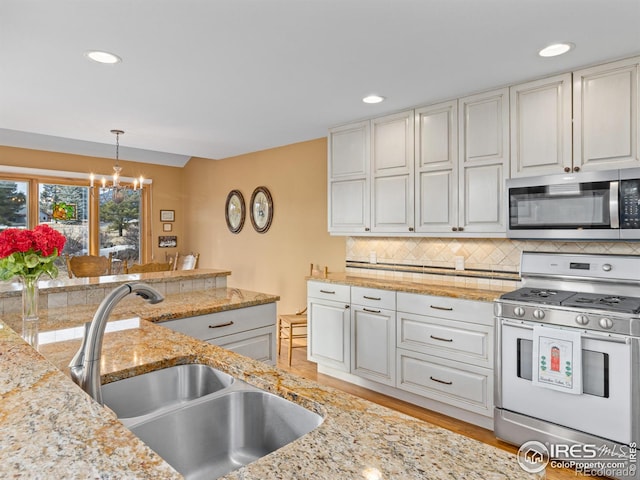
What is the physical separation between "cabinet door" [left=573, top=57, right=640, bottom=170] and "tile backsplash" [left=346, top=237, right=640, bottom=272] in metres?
0.56

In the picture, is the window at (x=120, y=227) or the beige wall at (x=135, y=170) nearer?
the beige wall at (x=135, y=170)

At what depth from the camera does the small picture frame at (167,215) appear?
22.5ft

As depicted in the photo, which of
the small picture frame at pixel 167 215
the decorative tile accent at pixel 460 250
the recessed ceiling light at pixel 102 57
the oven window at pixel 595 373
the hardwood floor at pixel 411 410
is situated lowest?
the hardwood floor at pixel 411 410

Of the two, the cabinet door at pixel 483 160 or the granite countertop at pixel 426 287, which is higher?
the cabinet door at pixel 483 160

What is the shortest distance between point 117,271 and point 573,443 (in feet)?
19.6

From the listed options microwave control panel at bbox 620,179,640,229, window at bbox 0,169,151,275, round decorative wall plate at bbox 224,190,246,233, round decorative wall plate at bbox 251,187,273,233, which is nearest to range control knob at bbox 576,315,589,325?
microwave control panel at bbox 620,179,640,229

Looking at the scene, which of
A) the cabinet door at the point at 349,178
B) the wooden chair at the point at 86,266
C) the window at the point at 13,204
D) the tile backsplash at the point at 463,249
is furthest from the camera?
the window at the point at 13,204

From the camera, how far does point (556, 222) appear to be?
8.68ft

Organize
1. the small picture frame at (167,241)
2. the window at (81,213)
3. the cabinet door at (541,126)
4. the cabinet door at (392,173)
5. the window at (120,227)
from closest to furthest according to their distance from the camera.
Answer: the cabinet door at (541,126) < the cabinet door at (392,173) < the window at (81,213) < the window at (120,227) < the small picture frame at (167,241)

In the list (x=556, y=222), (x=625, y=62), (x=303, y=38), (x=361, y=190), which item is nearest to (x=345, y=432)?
(x=303, y=38)

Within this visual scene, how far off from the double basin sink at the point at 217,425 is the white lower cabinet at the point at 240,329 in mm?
879

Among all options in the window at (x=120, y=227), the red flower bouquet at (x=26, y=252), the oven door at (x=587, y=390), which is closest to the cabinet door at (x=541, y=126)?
the oven door at (x=587, y=390)

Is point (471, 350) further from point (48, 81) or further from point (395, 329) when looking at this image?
point (48, 81)

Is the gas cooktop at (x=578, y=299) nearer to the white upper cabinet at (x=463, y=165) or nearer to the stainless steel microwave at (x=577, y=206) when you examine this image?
the stainless steel microwave at (x=577, y=206)
